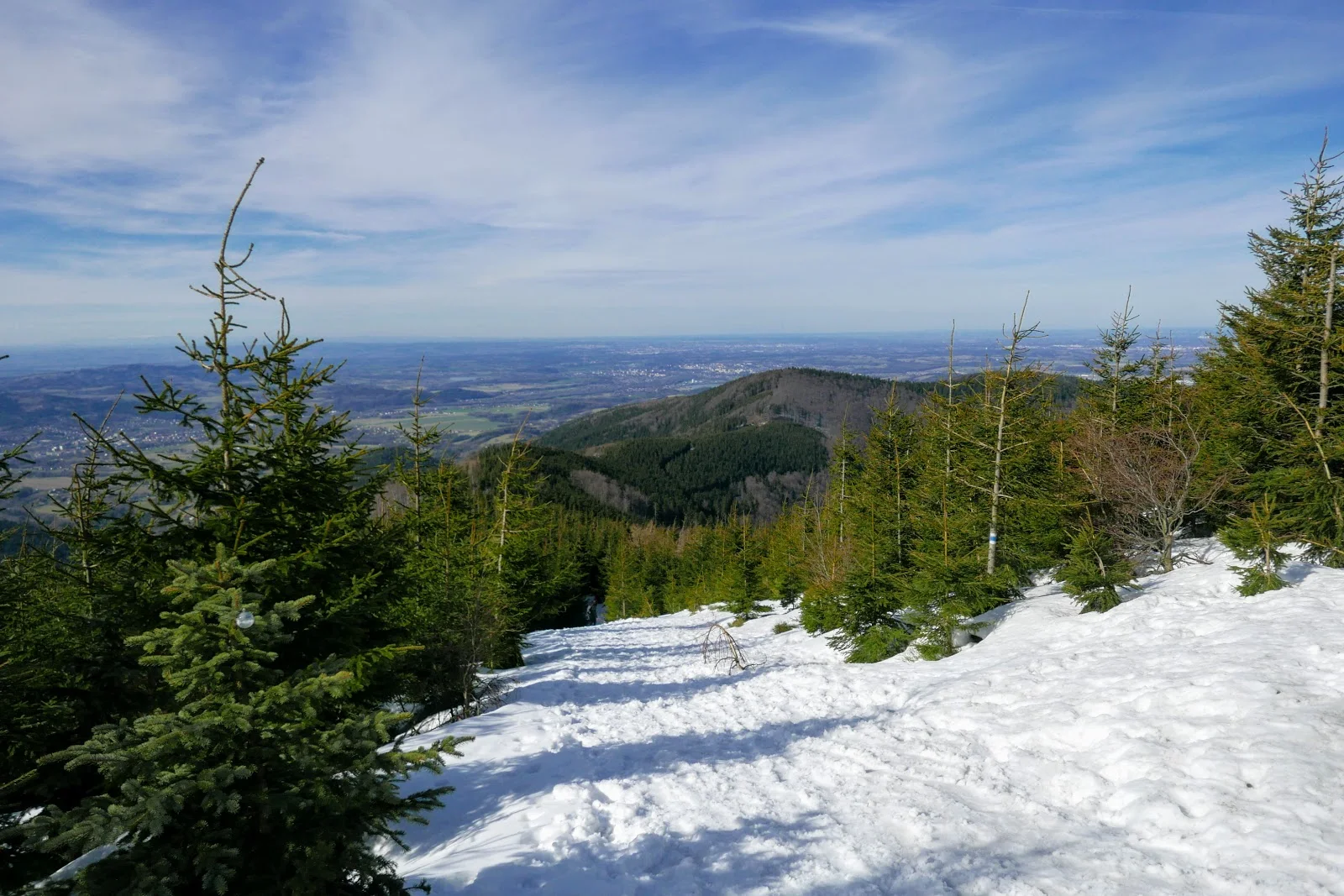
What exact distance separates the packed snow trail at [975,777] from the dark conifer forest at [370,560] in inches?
47.1

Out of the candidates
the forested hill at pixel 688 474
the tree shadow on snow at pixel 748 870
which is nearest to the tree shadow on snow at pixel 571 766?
the tree shadow on snow at pixel 748 870

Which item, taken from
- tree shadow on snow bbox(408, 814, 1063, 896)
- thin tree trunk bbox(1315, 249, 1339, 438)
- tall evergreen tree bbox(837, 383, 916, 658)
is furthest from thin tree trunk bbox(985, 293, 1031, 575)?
tree shadow on snow bbox(408, 814, 1063, 896)

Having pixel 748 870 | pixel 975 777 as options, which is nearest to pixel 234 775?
pixel 748 870

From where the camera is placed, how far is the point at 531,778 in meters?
7.91

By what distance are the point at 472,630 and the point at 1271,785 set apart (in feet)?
37.7

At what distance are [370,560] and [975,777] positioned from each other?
7.74m

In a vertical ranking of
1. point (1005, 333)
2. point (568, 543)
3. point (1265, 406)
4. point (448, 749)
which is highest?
point (1005, 333)

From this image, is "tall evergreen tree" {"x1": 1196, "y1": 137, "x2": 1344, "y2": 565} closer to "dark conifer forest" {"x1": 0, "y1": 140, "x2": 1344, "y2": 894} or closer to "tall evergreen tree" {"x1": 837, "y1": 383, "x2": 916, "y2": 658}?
"dark conifer forest" {"x1": 0, "y1": 140, "x2": 1344, "y2": 894}

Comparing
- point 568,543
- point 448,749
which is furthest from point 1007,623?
point 568,543

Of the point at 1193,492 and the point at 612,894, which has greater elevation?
the point at 1193,492

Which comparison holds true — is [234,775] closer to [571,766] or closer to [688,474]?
[571,766]

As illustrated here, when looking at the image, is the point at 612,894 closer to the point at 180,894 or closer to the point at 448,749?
the point at 448,749

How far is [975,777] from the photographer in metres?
7.22

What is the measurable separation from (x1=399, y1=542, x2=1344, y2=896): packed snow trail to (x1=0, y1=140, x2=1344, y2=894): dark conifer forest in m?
1.20
